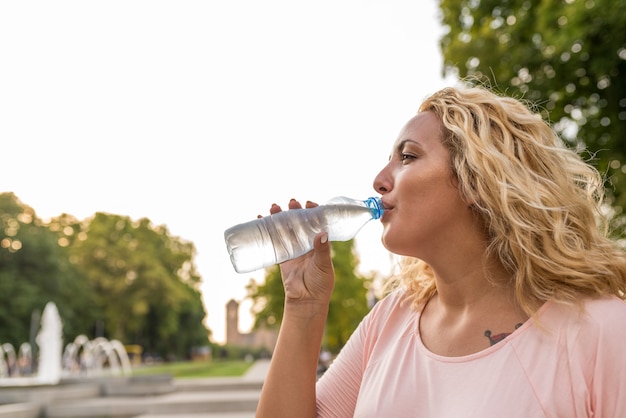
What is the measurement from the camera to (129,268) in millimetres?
51562

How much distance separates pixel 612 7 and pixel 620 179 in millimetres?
3447

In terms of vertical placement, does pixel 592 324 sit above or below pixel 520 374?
above

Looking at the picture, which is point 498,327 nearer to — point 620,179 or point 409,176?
point 409,176

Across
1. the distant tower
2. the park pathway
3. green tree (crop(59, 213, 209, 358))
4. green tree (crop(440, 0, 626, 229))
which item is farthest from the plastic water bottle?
the distant tower

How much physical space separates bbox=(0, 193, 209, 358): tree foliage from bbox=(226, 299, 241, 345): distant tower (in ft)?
183

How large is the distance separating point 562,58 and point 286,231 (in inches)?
358

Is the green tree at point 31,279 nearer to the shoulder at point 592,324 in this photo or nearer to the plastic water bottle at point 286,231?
the plastic water bottle at point 286,231

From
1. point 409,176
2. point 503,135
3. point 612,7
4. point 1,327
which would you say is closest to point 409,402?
point 409,176

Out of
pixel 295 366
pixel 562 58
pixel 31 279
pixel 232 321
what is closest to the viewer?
pixel 295 366

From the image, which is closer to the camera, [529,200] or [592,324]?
[592,324]

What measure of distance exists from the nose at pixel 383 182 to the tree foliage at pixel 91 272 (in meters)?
46.1

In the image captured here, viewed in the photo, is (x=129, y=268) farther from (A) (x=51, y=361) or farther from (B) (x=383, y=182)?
(B) (x=383, y=182)

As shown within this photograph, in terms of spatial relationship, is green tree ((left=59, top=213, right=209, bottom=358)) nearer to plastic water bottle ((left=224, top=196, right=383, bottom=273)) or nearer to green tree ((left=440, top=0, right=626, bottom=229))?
green tree ((left=440, top=0, right=626, bottom=229))

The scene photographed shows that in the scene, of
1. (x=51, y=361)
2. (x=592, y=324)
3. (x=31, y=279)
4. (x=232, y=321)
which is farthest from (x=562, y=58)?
(x=232, y=321)
